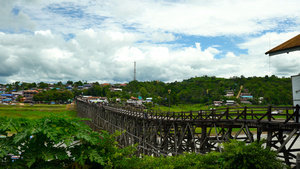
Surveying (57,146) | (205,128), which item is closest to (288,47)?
(205,128)

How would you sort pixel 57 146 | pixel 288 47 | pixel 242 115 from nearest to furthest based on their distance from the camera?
pixel 57 146 → pixel 288 47 → pixel 242 115

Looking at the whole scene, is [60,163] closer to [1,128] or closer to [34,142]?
[34,142]

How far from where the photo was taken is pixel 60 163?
21.3ft

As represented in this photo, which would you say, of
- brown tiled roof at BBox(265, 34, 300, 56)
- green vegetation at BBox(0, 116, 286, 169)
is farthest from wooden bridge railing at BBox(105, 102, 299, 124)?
green vegetation at BBox(0, 116, 286, 169)

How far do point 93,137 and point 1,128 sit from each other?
2079 mm

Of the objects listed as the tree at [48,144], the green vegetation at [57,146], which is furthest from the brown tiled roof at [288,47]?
the tree at [48,144]

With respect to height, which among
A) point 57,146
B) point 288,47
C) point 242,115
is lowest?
point 242,115

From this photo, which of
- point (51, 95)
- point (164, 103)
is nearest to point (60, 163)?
point (164, 103)

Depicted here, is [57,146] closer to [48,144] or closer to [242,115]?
[48,144]

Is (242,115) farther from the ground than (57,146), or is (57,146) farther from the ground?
(57,146)

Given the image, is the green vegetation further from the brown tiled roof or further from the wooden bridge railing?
the brown tiled roof

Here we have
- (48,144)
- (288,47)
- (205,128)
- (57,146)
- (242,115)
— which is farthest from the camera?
(205,128)

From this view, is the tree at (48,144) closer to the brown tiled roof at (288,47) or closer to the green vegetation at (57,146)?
the green vegetation at (57,146)

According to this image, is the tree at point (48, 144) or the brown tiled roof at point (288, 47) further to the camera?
the brown tiled roof at point (288, 47)
